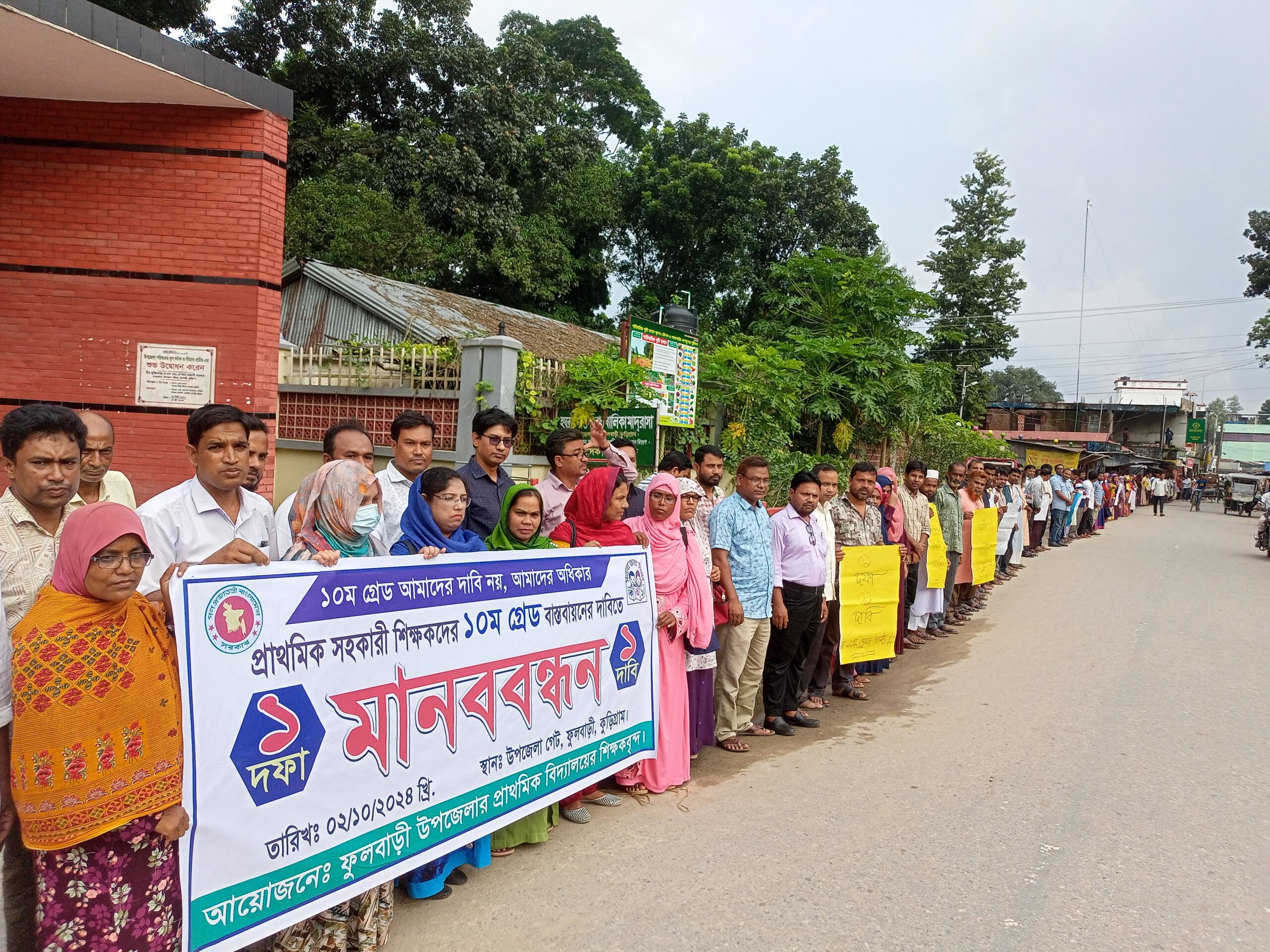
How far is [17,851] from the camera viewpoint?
262 cm

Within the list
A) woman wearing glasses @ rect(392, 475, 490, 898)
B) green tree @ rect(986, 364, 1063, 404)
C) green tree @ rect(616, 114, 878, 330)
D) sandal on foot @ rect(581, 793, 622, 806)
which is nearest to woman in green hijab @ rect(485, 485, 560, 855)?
woman wearing glasses @ rect(392, 475, 490, 898)

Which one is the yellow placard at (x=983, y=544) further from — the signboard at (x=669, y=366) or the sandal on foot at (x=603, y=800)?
the sandal on foot at (x=603, y=800)

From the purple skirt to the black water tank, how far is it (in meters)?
9.09

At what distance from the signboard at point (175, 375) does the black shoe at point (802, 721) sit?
5.63 m

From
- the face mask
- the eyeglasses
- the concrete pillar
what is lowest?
the eyeglasses

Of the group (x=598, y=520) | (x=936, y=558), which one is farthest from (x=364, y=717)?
(x=936, y=558)

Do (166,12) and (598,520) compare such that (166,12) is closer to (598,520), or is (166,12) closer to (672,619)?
(598,520)

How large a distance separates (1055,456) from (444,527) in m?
44.7

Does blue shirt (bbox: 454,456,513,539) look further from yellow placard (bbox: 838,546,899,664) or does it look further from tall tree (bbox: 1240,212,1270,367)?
tall tree (bbox: 1240,212,1270,367)

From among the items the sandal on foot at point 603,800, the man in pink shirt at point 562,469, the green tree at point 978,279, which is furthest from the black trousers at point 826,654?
the green tree at point 978,279

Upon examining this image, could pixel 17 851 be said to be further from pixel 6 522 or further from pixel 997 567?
pixel 997 567

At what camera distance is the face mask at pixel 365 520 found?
324 cm

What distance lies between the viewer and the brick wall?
7375 millimetres

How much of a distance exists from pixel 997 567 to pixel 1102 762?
9.79 meters
